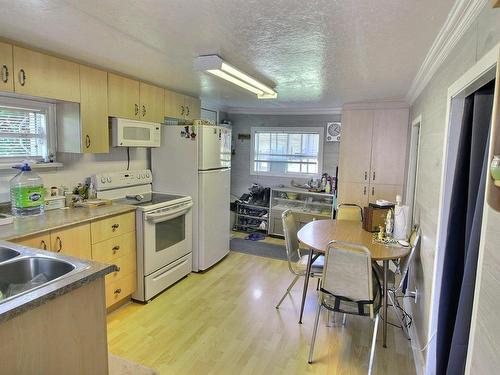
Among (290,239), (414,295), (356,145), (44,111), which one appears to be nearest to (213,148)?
(290,239)

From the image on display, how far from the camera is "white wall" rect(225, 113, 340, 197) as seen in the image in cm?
520

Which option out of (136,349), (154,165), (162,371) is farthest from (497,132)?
(154,165)

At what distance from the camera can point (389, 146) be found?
4.17 metres

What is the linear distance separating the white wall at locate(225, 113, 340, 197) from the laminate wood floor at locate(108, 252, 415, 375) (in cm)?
257

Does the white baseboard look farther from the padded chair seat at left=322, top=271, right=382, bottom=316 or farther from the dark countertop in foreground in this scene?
the dark countertop in foreground

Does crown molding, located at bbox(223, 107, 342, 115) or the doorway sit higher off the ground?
crown molding, located at bbox(223, 107, 342, 115)

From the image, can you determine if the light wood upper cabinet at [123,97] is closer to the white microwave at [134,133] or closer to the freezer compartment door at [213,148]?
the white microwave at [134,133]

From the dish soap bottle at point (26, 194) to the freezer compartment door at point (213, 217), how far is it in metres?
1.55

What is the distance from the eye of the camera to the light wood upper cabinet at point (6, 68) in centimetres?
204

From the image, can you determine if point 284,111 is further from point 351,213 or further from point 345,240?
point 345,240

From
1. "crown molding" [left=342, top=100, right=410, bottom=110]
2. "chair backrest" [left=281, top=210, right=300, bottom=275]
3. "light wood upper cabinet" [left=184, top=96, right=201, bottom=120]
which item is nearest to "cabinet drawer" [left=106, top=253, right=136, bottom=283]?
"chair backrest" [left=281, top=210, right=300, bottom=275]

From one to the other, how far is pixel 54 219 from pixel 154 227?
0.89 metres

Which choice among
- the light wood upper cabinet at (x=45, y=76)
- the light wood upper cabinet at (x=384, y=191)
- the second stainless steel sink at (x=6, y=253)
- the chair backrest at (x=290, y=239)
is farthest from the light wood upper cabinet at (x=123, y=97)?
the light wood upper cabinet at (x=384, y=191)

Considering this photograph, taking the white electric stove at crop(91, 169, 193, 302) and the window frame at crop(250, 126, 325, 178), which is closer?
the white electric stove at crop(91, 169, 193, 302)
